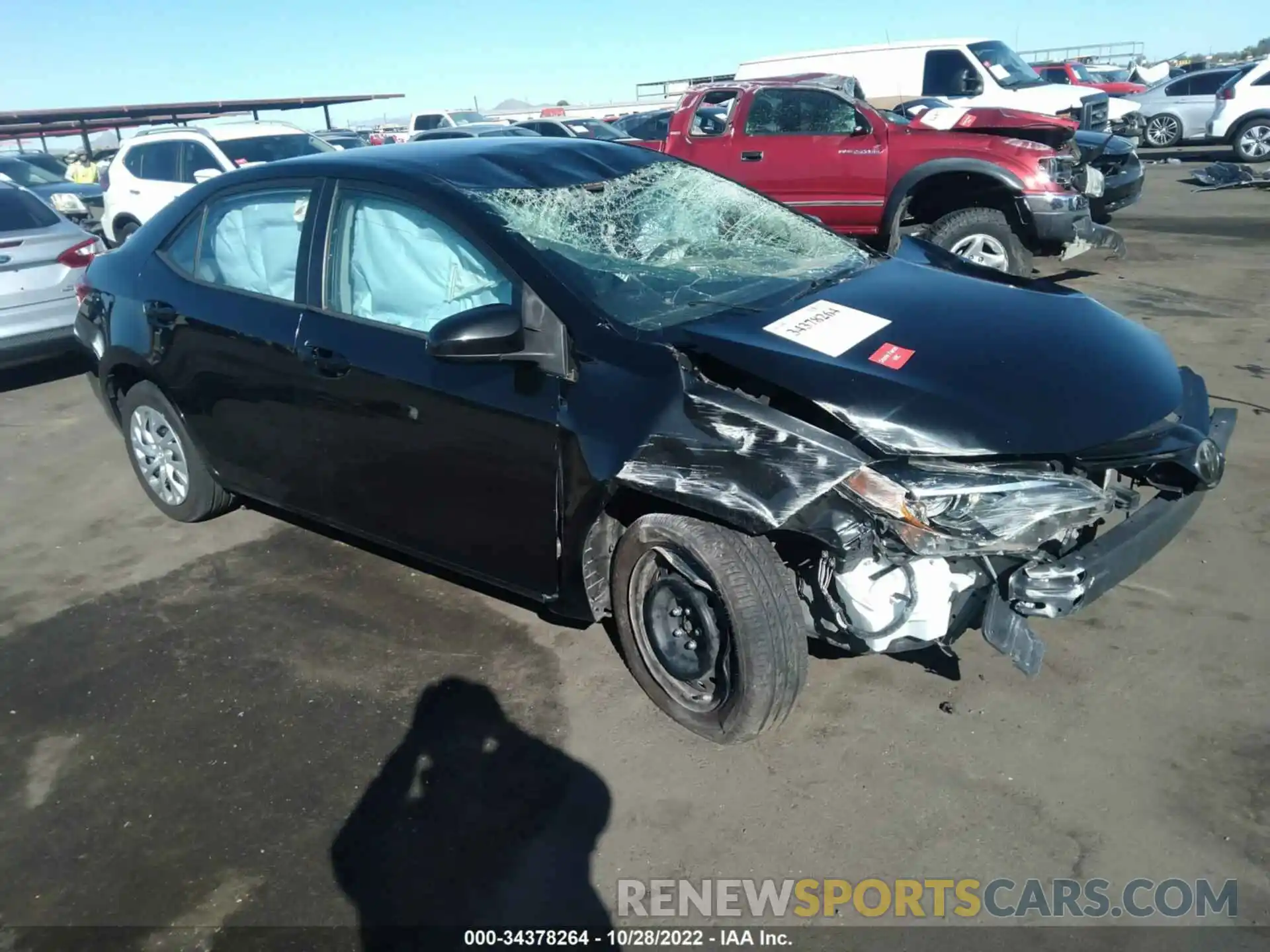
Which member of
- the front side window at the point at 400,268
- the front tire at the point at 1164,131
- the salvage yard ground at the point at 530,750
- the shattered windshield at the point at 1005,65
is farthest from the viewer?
the front tire at the point at 1164,131

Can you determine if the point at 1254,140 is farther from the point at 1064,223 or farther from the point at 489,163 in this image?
the point at 489,163

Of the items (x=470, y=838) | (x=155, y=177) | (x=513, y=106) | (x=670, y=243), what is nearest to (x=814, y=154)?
(x=670, y=243)

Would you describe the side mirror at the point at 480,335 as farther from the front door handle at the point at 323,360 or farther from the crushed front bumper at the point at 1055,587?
the crushed front bumper at the point at 1055,587

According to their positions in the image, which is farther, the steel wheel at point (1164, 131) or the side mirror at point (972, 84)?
the steel wheel at point (1164, 131)

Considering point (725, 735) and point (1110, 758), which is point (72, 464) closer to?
point (725, 735)

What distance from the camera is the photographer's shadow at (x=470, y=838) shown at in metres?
2.51

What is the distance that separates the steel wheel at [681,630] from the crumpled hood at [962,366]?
0.64 metres

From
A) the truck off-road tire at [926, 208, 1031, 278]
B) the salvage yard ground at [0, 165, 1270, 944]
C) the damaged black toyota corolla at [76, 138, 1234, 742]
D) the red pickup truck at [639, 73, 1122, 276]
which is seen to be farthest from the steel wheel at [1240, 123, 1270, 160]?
the damaged black toyota corolla at [76, 138, 1234, 742]

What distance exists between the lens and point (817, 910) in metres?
2.47

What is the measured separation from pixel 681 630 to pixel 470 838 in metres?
0.88

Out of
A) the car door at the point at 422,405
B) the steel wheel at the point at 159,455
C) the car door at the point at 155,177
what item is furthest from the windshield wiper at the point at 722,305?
the car door at the point at 155,177

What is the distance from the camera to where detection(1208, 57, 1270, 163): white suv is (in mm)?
16688

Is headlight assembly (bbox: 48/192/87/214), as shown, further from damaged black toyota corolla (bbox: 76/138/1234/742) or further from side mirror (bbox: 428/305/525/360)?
side mirror (bbox: 428/305/525/360)

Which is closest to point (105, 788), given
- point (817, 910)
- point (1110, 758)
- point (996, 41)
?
point (817, 910)
